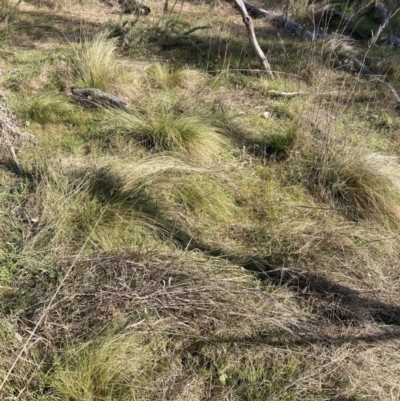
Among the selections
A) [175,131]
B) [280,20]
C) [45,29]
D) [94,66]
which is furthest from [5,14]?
[280,20]

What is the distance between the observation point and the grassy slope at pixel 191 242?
7.12 feet

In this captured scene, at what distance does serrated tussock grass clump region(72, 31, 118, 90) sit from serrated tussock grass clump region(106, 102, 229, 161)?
2.59 feet

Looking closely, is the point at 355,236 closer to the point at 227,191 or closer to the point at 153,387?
the point at 227,191

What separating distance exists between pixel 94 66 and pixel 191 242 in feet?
9.01

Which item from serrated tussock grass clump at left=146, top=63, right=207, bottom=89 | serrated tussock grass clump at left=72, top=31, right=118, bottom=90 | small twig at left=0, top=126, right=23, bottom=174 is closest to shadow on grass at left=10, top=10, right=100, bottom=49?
serrated tussock grass clump at left=72, top=31, right=118, bottom=90

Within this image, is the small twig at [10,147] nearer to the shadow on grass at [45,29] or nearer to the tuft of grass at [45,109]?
→ the tuft of grass at [45,109]

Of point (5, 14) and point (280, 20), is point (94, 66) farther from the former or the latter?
point (280, 20)

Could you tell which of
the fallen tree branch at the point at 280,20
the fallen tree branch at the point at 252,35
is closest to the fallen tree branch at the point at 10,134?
the fallen tree branch at the point at 252,35

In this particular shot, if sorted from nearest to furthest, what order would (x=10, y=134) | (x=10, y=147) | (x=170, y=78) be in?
(x=10, y=147) → (x=10, y=134) → (x=170, y=78)

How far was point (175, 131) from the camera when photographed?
397 cm

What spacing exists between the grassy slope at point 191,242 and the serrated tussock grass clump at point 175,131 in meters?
0.02

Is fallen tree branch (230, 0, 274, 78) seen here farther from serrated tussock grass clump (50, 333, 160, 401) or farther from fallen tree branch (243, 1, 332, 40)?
serrated tussock grass clump (50, 333, 160, 401)

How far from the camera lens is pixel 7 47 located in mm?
5641

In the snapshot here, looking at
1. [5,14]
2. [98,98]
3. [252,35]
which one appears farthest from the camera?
[5,14]
